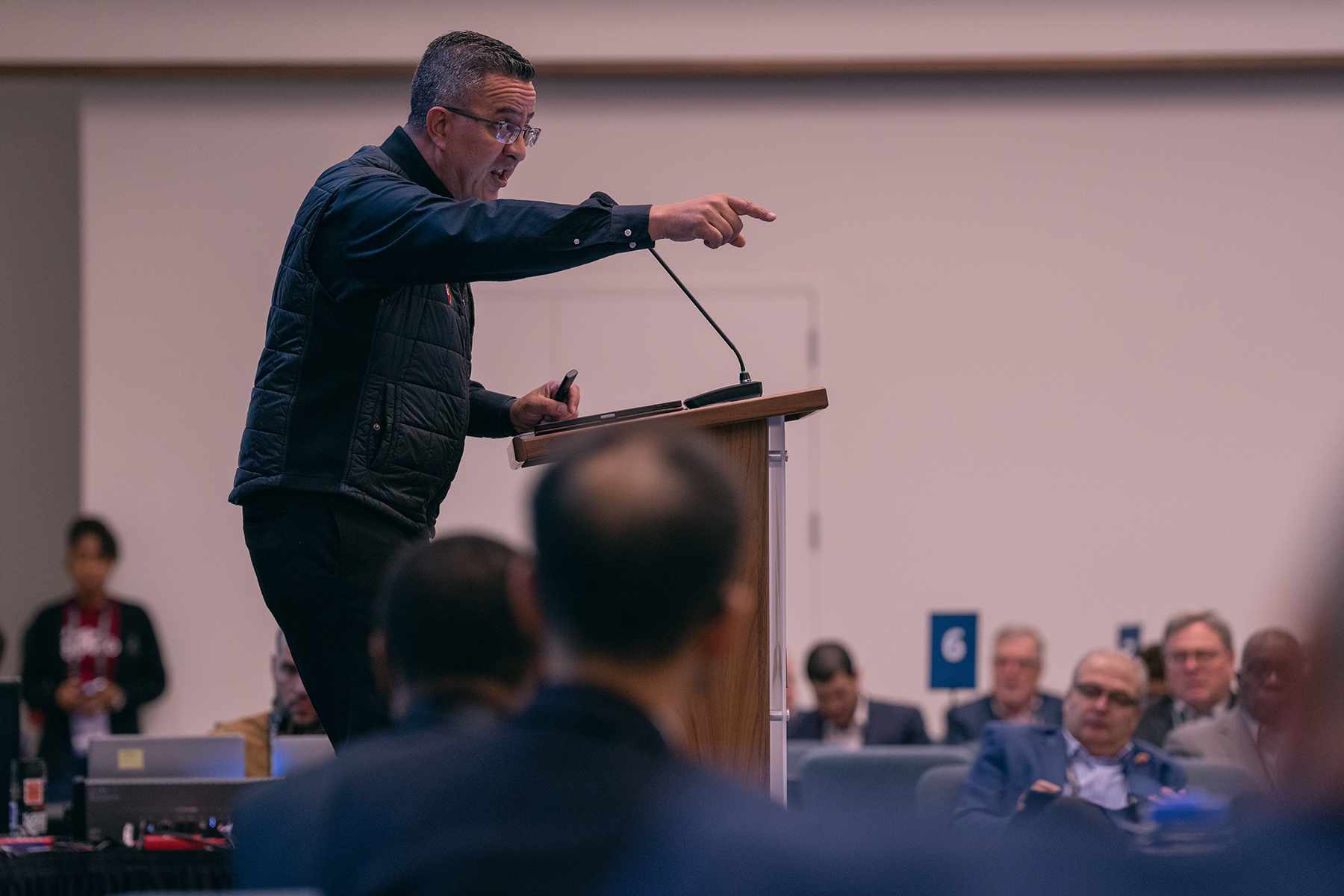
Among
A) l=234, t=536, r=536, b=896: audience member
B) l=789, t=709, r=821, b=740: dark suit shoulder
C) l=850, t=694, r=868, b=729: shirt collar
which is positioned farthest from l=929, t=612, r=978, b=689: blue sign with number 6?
l=234, t=536, r=536, b=896: audience member

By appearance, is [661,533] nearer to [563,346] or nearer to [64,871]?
[64,871]

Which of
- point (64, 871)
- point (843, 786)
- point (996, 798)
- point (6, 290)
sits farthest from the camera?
point (6, 290)

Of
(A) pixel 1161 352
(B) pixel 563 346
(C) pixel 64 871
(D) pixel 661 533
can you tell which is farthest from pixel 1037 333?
(D) pixel 661 533

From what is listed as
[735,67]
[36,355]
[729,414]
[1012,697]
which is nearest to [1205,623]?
[1012,697]

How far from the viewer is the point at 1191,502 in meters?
6.63

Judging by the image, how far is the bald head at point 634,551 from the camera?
2.92ft

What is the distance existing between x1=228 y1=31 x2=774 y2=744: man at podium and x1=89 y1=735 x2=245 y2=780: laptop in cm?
173

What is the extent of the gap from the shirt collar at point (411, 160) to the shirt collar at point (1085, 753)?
9.45 ft

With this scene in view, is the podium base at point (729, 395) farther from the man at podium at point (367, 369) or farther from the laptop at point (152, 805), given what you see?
the laptop at point (152, 805)

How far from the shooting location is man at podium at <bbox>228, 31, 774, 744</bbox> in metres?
1.84

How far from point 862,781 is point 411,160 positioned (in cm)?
269

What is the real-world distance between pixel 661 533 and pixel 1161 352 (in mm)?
6265

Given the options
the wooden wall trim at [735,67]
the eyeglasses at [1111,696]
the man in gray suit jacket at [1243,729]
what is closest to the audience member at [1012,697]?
the man in gray suit jacket at [1243,729]

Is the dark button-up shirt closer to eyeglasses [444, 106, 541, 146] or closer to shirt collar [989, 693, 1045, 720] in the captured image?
eyeglasses [444, 106, 541, 146]
